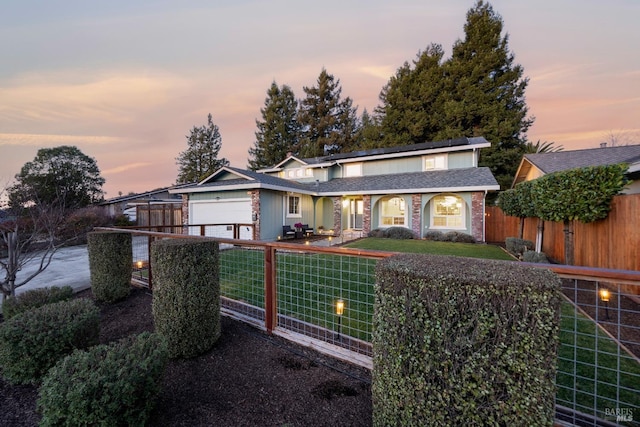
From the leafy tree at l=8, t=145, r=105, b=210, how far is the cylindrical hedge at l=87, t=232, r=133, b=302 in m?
17.0

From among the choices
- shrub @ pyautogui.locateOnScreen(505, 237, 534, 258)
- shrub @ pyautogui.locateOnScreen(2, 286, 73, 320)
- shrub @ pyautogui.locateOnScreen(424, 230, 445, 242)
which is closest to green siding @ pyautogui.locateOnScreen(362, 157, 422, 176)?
shrub @ pyautogui.locateOnScreen(424, 230, 445, 242)

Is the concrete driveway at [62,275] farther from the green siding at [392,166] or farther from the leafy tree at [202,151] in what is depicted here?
the leafy tree at [202,151]

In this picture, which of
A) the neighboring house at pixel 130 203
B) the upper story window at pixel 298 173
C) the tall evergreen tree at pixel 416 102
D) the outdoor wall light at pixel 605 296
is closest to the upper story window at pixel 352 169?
the upper story window at pixel 298 173

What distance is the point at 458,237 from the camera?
40.3ft

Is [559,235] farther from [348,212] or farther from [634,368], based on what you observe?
[348,212]

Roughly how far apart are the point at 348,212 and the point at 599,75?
1298cm

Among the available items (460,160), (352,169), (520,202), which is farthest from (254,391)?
(352,169)

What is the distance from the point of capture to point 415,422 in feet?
5.09

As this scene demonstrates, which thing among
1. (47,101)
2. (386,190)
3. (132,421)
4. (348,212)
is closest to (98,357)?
(132,421)

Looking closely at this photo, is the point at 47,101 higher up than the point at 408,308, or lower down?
higher up

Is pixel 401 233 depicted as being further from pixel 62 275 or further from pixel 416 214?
pixel 62 275

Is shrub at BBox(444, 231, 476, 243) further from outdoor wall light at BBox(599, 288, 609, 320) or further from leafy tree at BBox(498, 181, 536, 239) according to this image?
outdoor wall light at BBox(599, 288, 609, 320)

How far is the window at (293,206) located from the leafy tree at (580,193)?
10.5m

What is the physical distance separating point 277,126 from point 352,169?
17.1 metres
